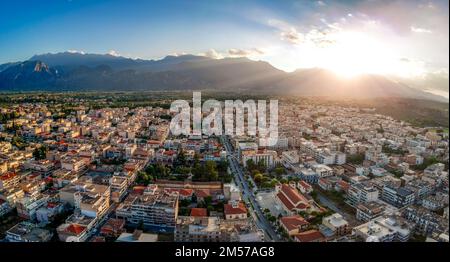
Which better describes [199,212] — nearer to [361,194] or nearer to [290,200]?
[290,200]

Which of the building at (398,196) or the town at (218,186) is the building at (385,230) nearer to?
the town at (218,186)

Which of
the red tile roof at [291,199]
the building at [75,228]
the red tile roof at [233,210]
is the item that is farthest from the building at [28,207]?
the red tile roof at [291,199]

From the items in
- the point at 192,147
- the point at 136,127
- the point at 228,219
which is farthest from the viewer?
the point at 136,127

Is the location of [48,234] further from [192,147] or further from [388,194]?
[388,194]

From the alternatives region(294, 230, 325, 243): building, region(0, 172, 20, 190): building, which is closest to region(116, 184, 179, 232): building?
region(294, 230, 325, 243): building
